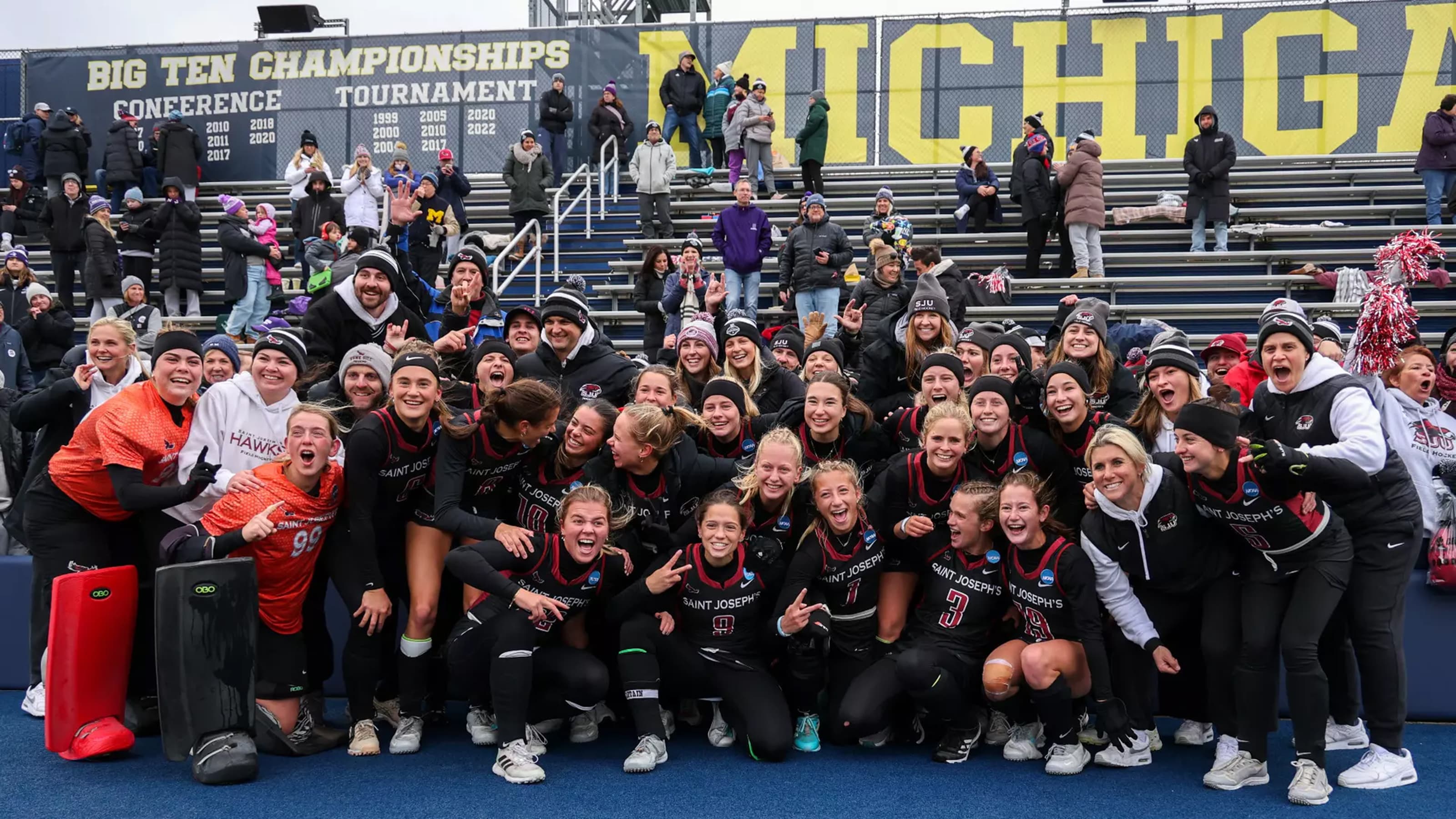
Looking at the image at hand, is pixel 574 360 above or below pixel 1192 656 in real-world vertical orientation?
above

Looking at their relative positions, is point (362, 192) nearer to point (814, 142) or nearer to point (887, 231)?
point (814, 142)

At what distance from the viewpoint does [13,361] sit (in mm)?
9531

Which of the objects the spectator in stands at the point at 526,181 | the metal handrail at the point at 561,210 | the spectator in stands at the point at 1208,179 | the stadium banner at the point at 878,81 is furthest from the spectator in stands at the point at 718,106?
the spectator in stands at the point at 1208,179

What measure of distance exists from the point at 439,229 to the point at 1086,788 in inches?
372

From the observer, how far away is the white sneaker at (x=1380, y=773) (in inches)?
174

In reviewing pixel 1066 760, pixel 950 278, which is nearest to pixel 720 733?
pixel 1066 760

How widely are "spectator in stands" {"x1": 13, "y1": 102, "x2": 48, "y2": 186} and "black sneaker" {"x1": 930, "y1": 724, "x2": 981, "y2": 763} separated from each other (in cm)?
1502

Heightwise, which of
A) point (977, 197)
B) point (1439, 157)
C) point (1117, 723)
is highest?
point (1439, 157)

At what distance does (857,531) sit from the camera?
5.07m

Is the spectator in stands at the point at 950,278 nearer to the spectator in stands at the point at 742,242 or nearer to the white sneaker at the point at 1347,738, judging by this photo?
the spectator in stands at the point at 742,242

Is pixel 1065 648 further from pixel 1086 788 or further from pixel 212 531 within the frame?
pixel 212 531

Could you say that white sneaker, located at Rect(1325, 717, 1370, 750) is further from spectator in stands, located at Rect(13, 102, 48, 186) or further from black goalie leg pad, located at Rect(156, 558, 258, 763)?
spectator in stands, located at Rect(13, 102, 48, 186)

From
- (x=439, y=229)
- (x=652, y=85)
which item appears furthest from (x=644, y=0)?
(x=439, y=229)

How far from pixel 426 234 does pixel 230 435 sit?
724cm
